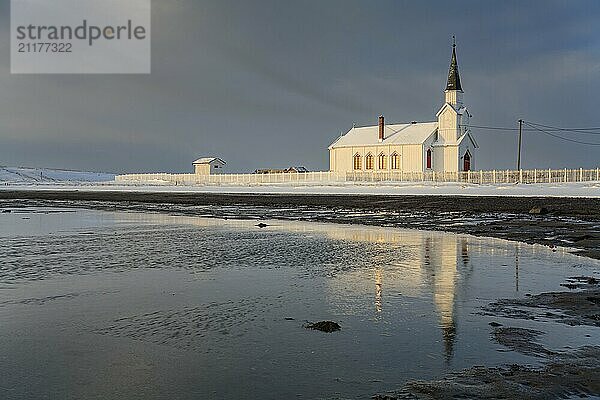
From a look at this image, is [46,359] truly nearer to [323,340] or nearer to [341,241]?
[323,340]

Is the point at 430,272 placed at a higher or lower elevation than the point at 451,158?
lower

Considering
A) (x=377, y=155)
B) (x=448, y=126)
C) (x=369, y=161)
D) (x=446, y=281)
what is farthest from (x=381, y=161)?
(x=446, y=281)

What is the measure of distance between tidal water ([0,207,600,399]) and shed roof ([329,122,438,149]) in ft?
206

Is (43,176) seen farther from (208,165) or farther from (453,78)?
(453,78)

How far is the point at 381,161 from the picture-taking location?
261ft

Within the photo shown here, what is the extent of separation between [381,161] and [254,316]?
7301cm

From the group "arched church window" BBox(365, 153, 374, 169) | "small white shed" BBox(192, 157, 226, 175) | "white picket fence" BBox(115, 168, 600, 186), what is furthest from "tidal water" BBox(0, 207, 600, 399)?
"small white shed" BBox(192, 157, 226, 175)

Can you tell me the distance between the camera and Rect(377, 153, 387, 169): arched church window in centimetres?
7919

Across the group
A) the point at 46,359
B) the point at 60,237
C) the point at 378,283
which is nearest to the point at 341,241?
the point at 378,283

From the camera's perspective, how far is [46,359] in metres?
5.86

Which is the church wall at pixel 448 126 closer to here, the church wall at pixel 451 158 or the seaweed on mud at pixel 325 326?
the church wall at pixel 451 158

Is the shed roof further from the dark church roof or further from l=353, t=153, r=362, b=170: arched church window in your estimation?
the dark church roof

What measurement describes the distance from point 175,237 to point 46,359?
42.8ft

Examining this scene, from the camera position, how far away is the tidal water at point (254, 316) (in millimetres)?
5332
